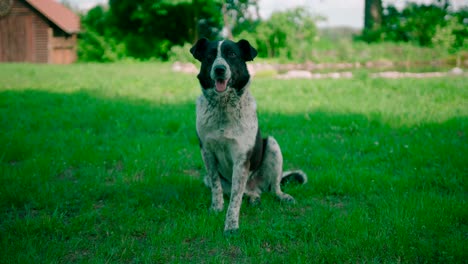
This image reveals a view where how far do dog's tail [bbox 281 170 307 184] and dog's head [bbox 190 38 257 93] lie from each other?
4.37ft

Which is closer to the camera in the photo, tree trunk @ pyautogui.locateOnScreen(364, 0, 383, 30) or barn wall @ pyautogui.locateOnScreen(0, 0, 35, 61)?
tree trunk @ pyautogui.locateOnScreen(364, 0, 383, 30)

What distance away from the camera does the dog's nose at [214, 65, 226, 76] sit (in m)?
3.14

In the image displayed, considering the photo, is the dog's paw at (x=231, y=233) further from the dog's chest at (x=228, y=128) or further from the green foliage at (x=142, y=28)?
the green foliage at (x=142, y=28)

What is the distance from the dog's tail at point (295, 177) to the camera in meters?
4.29

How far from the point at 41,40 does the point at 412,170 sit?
1060 inches

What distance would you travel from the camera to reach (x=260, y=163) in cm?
399

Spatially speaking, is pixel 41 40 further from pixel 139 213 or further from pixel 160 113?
pixel 139 213

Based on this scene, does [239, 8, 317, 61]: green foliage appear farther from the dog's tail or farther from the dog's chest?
the dog's chest

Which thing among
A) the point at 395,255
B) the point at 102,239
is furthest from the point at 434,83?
the point at 102,239

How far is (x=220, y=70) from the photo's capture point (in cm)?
315

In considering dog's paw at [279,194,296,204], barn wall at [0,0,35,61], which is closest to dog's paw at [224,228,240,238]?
dog's paw at [279,194,296,204]

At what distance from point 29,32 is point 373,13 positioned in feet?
74.3

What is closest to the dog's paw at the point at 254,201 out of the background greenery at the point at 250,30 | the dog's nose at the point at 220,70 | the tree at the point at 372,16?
the dog's nose at the point at 220,70

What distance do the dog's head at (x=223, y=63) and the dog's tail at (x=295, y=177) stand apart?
52.4 inches
